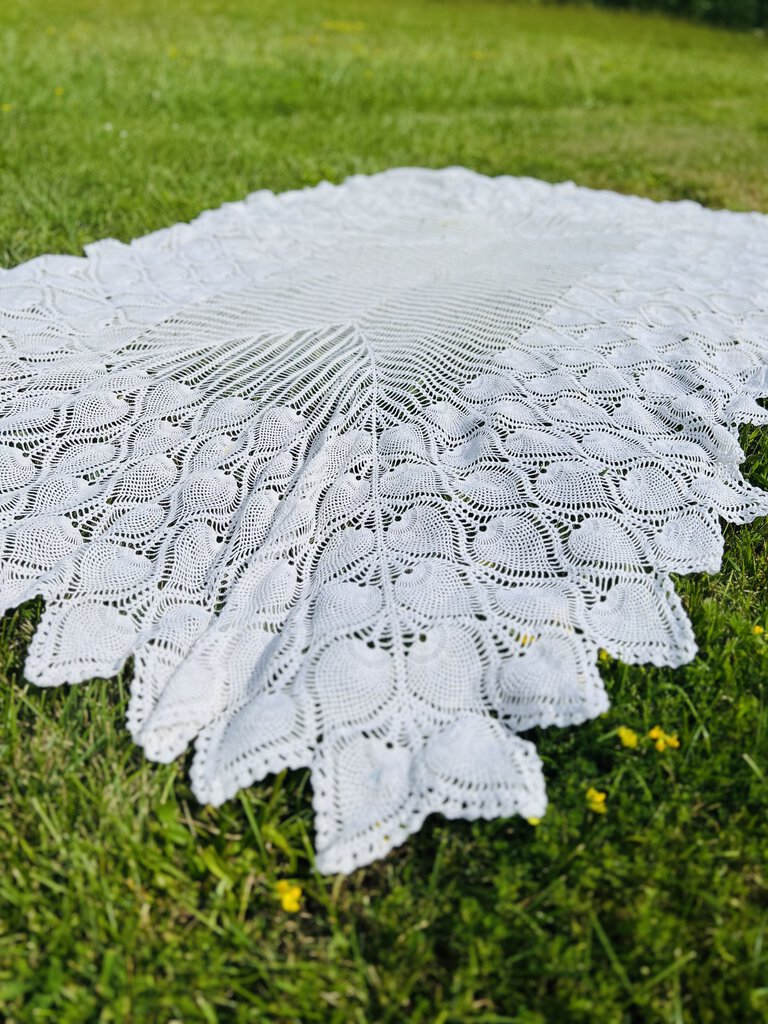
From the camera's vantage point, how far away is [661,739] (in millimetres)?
1382

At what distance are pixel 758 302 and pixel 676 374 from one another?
459 mm

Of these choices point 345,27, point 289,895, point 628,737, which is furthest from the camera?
point 345,27

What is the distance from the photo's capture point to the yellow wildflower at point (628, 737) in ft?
4.50

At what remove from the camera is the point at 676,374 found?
2.00 m

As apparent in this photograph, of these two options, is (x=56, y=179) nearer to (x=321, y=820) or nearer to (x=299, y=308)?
(x=299, y=308)

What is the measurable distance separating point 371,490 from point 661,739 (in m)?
0.68

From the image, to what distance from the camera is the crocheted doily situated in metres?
1.33

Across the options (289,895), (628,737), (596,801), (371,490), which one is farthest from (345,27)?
(289,895)

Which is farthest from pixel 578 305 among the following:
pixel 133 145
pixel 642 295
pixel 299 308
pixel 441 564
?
pixel 133 145

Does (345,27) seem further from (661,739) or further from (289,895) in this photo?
(289,895)

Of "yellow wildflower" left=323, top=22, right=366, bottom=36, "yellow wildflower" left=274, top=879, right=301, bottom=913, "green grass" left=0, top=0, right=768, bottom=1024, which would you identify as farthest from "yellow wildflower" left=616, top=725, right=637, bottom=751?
"yellow wildflower" left=323, top=22, right=366, bottom=36

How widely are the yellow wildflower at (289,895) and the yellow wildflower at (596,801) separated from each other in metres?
0.43

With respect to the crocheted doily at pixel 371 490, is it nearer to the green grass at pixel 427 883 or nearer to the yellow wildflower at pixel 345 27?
the green grass at pixel 427 883

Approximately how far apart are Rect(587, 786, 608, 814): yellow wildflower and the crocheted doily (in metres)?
0.11
